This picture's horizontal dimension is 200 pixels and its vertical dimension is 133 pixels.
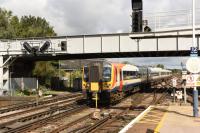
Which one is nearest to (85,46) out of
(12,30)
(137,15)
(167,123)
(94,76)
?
(94,76)

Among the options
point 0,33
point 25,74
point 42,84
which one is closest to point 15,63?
point 25,74

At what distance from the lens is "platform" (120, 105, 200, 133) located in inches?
567

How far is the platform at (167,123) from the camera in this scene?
47.3 ft

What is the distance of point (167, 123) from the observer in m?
16.1

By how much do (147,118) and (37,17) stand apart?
75.9 meters

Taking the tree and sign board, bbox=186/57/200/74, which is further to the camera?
the tree

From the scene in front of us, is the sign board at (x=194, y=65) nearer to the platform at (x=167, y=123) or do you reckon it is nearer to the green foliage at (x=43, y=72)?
the platform at (x=167, y=123)

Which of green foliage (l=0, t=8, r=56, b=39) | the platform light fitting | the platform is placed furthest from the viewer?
green foliage (l=0, t=8, r=56, b=39)

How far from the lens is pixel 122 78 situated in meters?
29.8

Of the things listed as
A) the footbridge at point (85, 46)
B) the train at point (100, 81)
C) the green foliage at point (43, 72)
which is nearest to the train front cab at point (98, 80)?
the train at point (100, 81)

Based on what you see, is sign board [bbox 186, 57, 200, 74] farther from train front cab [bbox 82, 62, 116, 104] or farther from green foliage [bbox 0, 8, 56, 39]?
green foliage [bbox 0, 8, 56, 39]

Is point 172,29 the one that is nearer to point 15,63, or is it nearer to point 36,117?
point 36,117

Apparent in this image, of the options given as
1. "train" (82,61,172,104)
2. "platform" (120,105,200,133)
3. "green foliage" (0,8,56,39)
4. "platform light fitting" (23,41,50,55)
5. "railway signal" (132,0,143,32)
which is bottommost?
"platform" (120,105,200,133)

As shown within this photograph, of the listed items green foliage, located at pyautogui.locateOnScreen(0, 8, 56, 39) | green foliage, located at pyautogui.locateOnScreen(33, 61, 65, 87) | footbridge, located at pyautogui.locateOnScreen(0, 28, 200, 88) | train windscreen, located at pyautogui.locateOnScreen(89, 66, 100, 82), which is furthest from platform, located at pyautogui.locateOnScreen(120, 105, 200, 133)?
green foliage, located at pyautogui.locateOnScreen(0, 8, 56, 39)
